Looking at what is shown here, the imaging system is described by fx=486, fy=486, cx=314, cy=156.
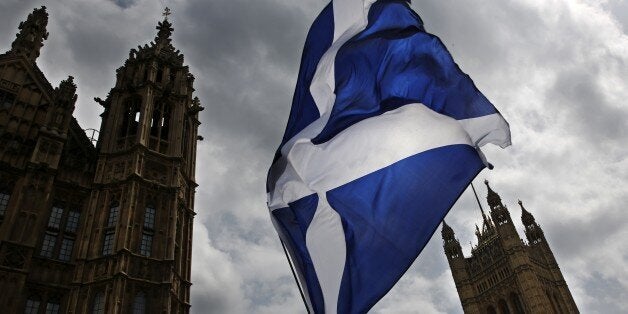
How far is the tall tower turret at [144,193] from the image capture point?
18000 mm

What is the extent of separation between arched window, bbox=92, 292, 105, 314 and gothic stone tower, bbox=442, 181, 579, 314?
291 feet

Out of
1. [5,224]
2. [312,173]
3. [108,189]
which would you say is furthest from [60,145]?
[312,173]

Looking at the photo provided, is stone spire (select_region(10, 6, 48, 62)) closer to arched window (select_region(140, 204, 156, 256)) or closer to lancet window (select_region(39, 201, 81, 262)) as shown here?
lancet window (select_region(39, 201, 81, 262))

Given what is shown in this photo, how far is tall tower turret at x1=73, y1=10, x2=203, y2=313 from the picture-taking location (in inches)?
709

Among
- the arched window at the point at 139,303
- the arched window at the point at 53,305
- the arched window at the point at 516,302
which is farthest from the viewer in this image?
the arched window at the point at 516,302

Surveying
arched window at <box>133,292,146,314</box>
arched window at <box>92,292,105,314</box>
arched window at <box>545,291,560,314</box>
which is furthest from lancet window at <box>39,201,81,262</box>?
arched window at <box>545,291,560,314</box>

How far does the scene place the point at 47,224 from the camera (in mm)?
19500

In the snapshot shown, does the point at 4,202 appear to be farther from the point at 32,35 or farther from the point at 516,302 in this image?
the point at 516,302

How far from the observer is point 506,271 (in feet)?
324

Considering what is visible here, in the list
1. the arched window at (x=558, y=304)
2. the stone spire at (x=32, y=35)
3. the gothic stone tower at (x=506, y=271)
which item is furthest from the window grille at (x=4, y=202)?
the arched window at (x=558, y=304)

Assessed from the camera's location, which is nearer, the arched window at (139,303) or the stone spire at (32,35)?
the arched window at (139,303)

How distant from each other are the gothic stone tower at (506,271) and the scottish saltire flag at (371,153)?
92.0m

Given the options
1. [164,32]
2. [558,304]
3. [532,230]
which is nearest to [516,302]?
[558,304]

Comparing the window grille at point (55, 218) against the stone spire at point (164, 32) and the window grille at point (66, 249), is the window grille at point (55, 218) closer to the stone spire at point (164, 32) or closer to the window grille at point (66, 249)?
the window grille at point (66, 249)
